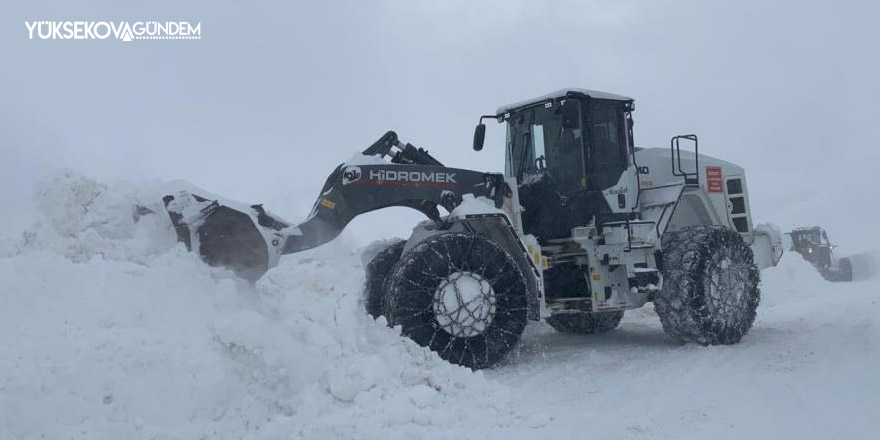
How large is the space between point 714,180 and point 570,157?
210 centimetres

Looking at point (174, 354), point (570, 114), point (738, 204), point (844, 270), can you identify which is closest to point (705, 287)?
point (738, 204)

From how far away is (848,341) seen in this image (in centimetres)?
771

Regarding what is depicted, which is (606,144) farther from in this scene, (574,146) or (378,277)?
(378,277)

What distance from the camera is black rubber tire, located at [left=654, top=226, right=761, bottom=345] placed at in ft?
25.4

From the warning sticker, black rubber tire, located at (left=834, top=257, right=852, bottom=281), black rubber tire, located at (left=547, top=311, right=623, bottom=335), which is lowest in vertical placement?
black rubber tire, located at (left=834, top=257, right=852, bottom=281)

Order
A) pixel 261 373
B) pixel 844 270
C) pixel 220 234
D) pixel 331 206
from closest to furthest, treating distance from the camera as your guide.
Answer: pixel 261 373
pixel 220 234
pixel 331 206
pixel 844 270

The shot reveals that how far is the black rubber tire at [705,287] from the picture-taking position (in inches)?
305

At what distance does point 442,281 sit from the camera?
666 centimetres

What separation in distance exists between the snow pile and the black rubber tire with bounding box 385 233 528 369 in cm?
40

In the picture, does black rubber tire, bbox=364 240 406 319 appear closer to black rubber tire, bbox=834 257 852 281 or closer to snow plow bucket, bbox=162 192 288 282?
snow plow bucket, bbox=162 192 288 282

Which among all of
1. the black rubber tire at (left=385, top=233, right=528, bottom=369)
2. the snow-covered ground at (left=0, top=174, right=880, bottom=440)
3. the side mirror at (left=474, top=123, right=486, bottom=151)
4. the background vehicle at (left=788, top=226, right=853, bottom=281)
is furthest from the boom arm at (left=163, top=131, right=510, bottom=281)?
the background vehicle at (left=788, top=226, right=853, bottom=281)

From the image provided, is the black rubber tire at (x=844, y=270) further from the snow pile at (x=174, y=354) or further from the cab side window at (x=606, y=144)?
the snow pile at (x=174, y=354)

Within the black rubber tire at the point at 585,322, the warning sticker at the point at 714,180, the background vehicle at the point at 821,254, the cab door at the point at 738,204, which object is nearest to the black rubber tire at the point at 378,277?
the black rubber tire at the point at 585,322

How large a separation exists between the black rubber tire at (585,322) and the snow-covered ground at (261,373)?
2.60 meters
